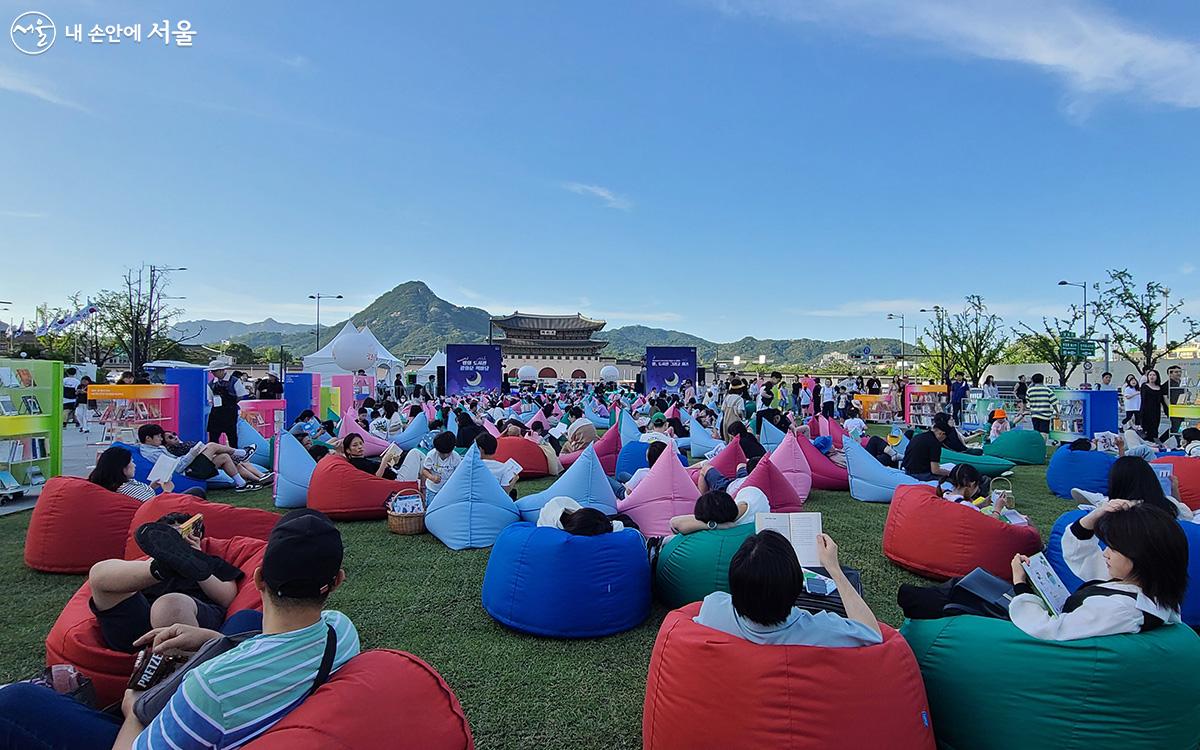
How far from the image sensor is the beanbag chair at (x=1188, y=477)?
608 cm

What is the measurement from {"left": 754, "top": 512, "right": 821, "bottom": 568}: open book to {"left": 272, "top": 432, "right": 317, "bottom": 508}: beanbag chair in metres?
5.48

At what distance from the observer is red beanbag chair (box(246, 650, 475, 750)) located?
1.65 metres

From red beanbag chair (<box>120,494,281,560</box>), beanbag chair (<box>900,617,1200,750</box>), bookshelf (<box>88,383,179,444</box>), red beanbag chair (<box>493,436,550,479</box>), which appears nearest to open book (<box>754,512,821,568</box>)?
beanbag chair (<box>900,617,1200,750</box>)

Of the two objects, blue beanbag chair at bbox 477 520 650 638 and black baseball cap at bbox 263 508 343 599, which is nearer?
black baseball cap at bbox 263 508 343 599

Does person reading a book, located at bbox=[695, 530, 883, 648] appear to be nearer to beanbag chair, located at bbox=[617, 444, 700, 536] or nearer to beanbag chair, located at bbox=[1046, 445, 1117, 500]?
beanbag chair, located at bbox=[617, 444, 700, 536]

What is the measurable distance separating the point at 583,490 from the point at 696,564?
67.0 inches

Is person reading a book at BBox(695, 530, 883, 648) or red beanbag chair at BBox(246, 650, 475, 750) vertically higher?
person reading a book at BBox(695, 530, 883, 648)

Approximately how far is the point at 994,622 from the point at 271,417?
37.9 feet

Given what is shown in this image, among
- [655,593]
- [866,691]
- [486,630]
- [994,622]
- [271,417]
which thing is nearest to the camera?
[866,691]

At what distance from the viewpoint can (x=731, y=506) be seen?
3.93 meters

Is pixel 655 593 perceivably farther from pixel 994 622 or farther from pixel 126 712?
pixel 126 712

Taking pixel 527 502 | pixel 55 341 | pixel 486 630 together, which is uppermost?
pixel 55 341

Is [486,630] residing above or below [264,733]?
below

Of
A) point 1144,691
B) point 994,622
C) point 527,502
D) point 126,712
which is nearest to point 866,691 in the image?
point 994,622
